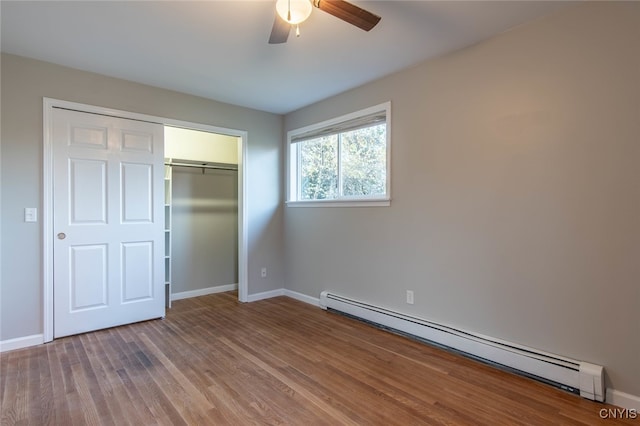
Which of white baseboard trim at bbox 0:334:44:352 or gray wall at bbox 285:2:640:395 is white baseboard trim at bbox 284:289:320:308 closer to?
gray wall at bbox 285:2:640:395

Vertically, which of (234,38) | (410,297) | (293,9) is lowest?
(410,297)

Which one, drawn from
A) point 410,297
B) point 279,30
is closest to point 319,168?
point 410,297

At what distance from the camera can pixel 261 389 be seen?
7.29 ft

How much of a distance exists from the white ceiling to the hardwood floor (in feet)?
8.24

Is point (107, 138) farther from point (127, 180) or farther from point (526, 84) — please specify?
point (526, 84)

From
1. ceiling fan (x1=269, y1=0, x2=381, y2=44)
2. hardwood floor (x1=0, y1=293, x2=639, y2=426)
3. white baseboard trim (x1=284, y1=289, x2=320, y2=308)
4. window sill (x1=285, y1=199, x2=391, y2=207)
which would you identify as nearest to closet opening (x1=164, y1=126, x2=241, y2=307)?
window sill (x1=285, y1=199, x2=391, y2=207)

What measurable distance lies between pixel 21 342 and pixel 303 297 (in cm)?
280

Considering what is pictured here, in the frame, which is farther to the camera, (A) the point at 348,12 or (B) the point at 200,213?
(B) the point at 200,213

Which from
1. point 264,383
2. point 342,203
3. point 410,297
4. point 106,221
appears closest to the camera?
point 264,383

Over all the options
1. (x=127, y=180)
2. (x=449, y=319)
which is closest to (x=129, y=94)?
(x=127, y=180)

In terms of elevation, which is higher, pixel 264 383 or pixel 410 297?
pixel 410 297

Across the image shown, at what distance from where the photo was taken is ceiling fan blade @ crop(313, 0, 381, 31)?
1.75 m

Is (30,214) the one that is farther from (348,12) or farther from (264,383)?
(348,12)

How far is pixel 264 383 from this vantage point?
2.30 metres
